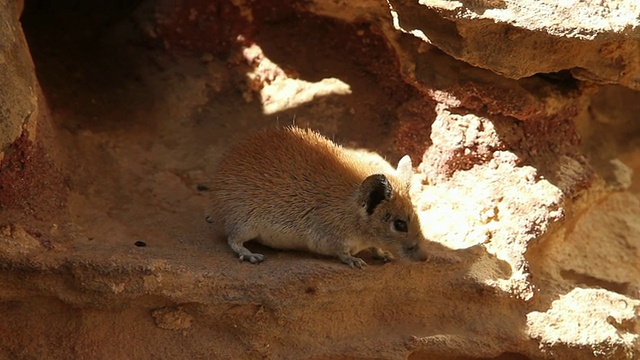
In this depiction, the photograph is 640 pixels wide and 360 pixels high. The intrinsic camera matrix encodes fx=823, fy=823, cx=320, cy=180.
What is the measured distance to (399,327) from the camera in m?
5.35

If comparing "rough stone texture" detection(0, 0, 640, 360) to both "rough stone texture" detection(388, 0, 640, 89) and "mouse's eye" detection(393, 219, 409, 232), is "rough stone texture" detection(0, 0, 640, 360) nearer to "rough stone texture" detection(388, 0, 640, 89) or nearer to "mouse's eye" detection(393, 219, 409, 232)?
"rough stone texture" detection(388, 0, 640, 89)

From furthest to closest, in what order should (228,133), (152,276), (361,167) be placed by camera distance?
(228,133), (361,167), (152,276)

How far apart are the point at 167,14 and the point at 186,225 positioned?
→ 83.4 inches

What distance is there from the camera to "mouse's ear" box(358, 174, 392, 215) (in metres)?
5.20

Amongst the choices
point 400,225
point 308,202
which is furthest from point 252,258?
point 400,225

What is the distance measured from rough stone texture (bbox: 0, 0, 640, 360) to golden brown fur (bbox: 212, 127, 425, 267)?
0.16 meters

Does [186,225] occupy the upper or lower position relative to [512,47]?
lower

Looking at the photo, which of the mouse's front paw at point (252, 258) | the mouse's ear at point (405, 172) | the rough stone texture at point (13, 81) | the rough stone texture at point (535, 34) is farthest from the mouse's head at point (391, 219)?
the rough stone texture at point (13, 81)

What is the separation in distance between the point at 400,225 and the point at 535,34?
1.51 metres

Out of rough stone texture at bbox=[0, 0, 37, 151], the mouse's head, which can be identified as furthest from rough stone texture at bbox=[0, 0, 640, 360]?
rough stone texture at bbox=[0, 0, 37, 151]

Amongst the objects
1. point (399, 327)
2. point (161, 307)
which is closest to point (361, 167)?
point (399, 327)

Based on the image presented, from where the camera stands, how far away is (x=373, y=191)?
5289 millimetres

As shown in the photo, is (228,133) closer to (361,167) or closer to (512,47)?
(361,167)

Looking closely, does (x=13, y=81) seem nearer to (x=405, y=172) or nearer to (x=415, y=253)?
(x=405, y=172)
